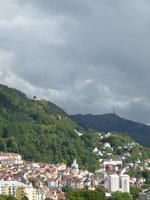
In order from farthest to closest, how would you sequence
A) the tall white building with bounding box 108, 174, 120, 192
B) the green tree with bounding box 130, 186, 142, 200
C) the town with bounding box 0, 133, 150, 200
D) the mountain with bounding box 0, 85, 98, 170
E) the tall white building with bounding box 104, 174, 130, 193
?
the mountain with bounding box 0, 85, 98, 170
the tall white building with bounding box 108, 174, 120, 192
the tall white building with bounding box 104, 174, 130, 193
the green tree with bounding box 130, 186, 142, 200
the town with bounding box 0, 133, 150, 200

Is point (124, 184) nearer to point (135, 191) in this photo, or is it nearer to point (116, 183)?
point (116, 183)

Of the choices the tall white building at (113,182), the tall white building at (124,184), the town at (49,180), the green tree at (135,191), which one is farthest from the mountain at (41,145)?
the green tree at (135,191)

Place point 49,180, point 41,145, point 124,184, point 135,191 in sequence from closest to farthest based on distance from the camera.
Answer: point 49,180 < point 135,191 < point 124,184 < point 41,145

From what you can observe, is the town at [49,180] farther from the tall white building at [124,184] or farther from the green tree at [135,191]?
the green tree at [135,191]

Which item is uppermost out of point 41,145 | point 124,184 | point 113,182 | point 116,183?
point 41,145

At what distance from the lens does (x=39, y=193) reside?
115m

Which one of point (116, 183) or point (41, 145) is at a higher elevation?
point (41, 145)

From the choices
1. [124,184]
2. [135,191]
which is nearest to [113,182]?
[124,184]

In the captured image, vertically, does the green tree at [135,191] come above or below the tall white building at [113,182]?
below

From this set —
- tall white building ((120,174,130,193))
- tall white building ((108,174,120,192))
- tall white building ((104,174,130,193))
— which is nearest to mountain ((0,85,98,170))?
tall white building ((104,174,130,193))

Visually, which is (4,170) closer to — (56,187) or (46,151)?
(56,187)

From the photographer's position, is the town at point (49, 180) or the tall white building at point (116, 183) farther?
the tall white building at point (116, 183)

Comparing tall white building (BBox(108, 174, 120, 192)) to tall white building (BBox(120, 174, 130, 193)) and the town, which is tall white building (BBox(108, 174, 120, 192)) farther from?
tall white building (BBox(120, 174, 130, 193))

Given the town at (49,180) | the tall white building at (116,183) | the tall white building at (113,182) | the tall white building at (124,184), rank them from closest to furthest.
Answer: the town at (49,180) < the tall white building at (124,184) < the tall white building at (116,183) < the tall white building at (113,182)
